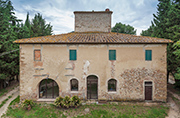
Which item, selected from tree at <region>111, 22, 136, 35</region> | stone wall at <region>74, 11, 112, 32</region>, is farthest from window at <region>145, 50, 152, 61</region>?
tree at <region>111, 22, 136, 35</region>

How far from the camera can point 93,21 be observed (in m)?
14.5

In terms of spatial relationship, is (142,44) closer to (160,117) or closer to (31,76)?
(160,117)

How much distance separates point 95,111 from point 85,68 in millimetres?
4217

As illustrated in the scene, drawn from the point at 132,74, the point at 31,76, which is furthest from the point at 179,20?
the point at 31,76

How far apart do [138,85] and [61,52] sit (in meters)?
8.99

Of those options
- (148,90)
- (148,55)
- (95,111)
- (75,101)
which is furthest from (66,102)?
(148,55)

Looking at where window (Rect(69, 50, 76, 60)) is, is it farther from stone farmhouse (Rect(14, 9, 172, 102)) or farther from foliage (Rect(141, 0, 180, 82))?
foliage (Rect(141, 0, 180, 82))

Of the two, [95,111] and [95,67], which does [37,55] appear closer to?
[95,67]

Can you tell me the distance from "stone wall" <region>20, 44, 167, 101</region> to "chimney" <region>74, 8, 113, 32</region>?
5593 millimetres

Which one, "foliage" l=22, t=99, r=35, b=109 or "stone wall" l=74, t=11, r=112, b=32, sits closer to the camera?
"foliage" l=22, t=99, r=35, b=109

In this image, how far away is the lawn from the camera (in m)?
8.14

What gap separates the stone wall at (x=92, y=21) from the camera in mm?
14344

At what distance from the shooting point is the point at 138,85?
9836mm

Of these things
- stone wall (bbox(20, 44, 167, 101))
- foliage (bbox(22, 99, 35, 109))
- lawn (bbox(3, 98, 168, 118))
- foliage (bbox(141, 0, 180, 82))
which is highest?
foliage (bbox(141, 0, 180, 82))
